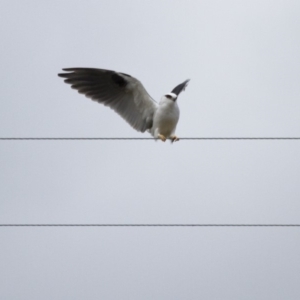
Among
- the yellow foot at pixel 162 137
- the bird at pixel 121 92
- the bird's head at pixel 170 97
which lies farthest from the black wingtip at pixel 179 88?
the yellow foot at pixel 162 137

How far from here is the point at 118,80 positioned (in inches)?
395

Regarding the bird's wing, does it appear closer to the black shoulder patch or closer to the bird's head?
the black shoulder patch

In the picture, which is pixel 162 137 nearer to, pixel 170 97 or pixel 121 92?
pixel 170 97

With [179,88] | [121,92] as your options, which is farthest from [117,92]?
[179,88]

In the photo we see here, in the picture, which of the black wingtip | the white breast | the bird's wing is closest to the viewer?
the white breast

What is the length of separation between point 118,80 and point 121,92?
15cm

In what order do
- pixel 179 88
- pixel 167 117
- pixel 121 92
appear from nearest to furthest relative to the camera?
pixel 167 117 < pixel 179 88 < pixel 121 92

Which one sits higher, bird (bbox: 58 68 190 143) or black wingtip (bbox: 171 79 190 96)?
black wingtip (bbox: 171 79 190 96)

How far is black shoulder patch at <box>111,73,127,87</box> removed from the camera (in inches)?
393

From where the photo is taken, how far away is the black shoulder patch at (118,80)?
9.98 metres

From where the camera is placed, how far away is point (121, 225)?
20.0 ft

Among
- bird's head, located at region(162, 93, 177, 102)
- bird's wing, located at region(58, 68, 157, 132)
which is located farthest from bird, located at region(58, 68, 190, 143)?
A: bird's head, located at region(162, 93, 177, 102)

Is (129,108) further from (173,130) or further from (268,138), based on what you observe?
(268,138)

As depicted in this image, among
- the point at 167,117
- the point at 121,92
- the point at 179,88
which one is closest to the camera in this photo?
the point at 167,117
